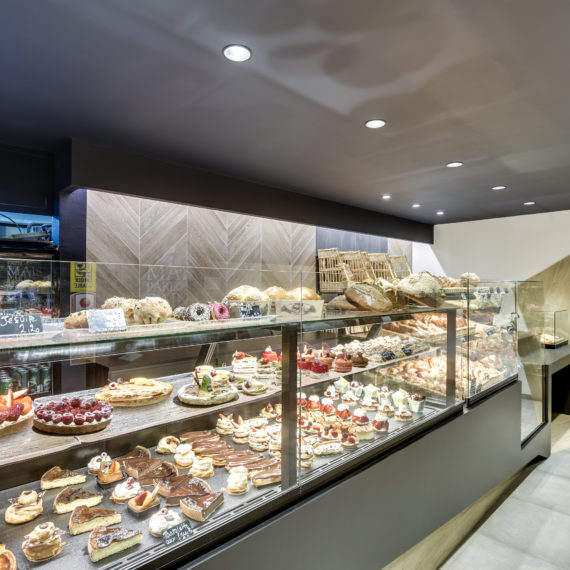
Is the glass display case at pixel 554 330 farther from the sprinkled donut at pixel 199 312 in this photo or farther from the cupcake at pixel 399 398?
the sprinkled donut at pixel 199 312

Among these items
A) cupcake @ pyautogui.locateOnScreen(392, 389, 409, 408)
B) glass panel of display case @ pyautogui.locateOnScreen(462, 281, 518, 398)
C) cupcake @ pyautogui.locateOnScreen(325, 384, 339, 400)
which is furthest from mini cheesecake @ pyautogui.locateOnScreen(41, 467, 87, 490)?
glass panel of display case @ pyautogui.locateOnScreen(462, 281, 518, 398)

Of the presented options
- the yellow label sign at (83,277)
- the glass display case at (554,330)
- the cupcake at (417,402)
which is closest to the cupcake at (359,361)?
the cupcake at (417,402)

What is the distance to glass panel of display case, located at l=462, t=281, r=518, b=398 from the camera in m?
2.93

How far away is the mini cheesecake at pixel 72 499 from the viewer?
143 centimetres

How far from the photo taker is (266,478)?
1603 millimetres

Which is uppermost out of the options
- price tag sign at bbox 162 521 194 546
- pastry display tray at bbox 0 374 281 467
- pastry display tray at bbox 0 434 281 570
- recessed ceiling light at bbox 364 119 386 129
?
recessed ceiling light at bbox 364 119 386 129

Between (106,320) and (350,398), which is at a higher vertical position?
(106,320)

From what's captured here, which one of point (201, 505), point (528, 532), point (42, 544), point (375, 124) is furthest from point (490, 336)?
point (42, 544)

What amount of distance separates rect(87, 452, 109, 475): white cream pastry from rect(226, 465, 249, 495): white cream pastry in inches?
21.1

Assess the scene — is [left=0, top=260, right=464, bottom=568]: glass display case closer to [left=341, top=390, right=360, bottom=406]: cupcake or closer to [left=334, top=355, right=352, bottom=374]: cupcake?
[left=334, top=355, right=352, bottom=374]: cupcake

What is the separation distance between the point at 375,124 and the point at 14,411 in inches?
113

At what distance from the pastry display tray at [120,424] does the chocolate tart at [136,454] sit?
8 centimetres

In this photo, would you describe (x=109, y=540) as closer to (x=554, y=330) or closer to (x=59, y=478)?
(x=59, y=478)

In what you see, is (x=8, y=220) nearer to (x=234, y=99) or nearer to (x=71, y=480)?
(x=234, y=99)
